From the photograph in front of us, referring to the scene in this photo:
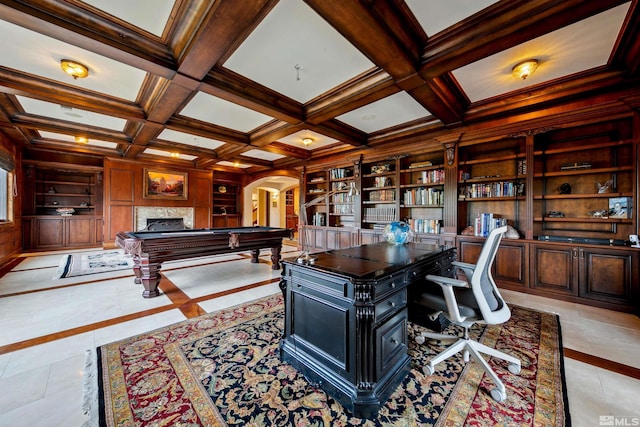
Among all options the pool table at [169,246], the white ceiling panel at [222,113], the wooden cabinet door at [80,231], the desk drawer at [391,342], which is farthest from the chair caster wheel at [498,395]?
the wooden cabinet door at [80,231]

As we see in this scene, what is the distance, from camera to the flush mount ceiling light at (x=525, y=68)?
2.56m

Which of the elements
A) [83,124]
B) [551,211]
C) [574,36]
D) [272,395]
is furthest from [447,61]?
[83,124]

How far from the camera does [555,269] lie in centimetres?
334

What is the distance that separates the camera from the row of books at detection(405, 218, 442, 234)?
14.9ft

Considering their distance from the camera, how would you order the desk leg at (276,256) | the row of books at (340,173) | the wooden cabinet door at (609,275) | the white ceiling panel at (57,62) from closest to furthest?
1. the white ceiling panel at (57,62)
2. the wooden cabinet door at (609,275)
3. the desk leg at (276,256)
4. the row of books at (340,173)

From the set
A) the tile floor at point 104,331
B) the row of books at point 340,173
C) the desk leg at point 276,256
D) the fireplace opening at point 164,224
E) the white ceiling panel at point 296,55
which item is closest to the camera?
the tile floor at point 104,331

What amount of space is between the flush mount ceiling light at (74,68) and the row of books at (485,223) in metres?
5.75

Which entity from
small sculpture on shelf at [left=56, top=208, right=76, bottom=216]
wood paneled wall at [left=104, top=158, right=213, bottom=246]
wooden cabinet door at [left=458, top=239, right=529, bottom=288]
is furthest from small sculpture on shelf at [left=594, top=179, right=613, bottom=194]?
small sculpture on shelf at [left=56, top=208, right=76, bottom=216]

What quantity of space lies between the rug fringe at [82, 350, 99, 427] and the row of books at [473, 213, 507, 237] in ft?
15.7

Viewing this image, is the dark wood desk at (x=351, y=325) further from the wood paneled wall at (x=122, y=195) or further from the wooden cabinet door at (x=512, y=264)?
the wood paneled wall at (x=122, y=195)

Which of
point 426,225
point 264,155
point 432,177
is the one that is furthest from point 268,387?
point 264,155

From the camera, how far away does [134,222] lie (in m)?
7.30

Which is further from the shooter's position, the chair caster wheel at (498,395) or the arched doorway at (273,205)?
the arched doorway at (273,205)

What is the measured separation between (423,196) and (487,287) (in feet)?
10.1
